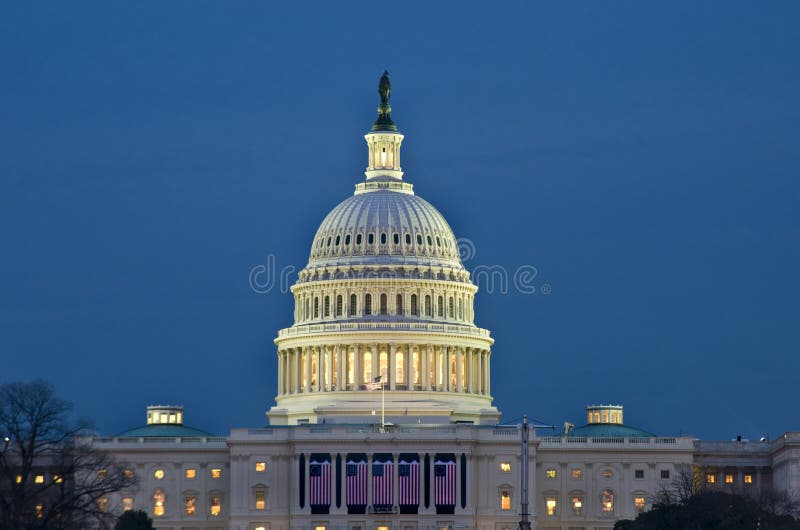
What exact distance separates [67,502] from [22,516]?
133 inches

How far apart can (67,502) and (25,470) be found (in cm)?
355

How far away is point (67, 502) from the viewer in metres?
199

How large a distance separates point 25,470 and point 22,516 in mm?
3766

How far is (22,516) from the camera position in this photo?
19738cm

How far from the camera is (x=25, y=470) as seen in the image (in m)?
200
